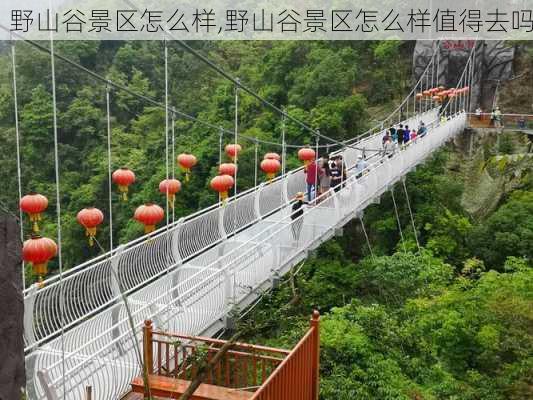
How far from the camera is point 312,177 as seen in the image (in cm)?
785

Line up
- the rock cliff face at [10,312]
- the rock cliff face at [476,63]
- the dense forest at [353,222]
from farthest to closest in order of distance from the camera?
the rock cliff face at [476,63], the dense forest at [353,222], the rock cliff face at [10,312]

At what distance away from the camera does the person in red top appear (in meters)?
7.84

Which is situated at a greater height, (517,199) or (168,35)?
(168,35)

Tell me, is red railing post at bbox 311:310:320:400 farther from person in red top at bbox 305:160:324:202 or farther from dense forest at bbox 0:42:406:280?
dense forest at bbox 0:42:406:280

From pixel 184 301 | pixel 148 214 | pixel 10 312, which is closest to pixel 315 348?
pixel 184 301

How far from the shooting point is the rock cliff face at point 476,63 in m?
19.6

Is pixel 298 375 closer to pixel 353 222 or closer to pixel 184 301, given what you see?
pixel 184 301

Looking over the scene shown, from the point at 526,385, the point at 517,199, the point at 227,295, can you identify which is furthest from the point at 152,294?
the point at 517,199

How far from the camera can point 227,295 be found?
16.6ft

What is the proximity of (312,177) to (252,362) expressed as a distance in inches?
172

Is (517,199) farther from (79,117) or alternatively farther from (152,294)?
(79,117)

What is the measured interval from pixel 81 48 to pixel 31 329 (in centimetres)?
1761

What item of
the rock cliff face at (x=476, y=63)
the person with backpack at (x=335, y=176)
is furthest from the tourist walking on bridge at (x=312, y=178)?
the rock cliff face at (x=476, y=63)

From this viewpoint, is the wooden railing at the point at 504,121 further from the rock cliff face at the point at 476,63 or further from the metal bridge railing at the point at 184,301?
the metal bridge railing at the point at 184,301
